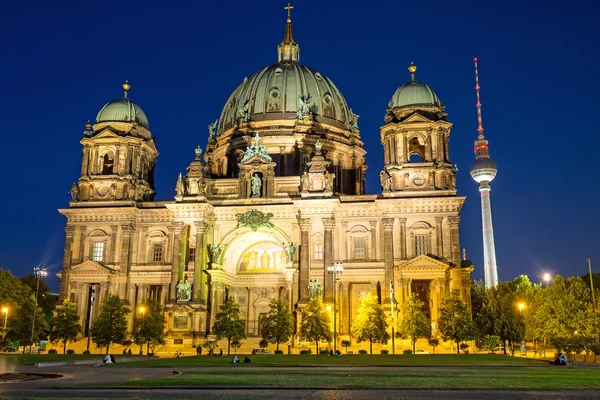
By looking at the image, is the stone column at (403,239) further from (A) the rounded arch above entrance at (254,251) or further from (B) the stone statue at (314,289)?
(A) the rounded arch above entrance at (254,251)

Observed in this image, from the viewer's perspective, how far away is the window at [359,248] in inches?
2879

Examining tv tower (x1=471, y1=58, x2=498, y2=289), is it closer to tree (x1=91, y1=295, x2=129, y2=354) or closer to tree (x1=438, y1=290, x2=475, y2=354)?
tree (x1=438, y1=290, x2=475, y2=354)

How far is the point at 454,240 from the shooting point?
70312 mm

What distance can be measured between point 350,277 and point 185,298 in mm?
18057

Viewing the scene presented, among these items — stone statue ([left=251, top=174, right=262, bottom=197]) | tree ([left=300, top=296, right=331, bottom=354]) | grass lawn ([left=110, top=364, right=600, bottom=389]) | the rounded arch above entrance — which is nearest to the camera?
grass lawn ([left=110, top=364, right=600, bottom=389])

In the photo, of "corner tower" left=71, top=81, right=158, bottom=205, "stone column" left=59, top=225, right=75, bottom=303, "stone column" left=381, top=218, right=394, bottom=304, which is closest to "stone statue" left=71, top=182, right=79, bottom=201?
"corner tower" left=71, top=81, right=158, bottom=205

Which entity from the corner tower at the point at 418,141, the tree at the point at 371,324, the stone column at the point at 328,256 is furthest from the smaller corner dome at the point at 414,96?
the tree at the point at 371,324

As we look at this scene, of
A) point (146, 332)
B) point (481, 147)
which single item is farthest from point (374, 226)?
point (481, 147)

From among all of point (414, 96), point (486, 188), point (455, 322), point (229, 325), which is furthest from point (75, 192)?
point (486, 188)

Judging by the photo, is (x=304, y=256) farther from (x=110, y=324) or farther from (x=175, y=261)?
(x=110, y=324)

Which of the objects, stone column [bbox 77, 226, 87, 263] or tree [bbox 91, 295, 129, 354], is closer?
tree [bbox 91, 295, 129, 354]

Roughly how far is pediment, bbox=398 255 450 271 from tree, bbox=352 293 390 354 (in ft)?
20.9

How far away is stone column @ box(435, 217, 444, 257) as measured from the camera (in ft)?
231

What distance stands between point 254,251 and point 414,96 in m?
26.7
